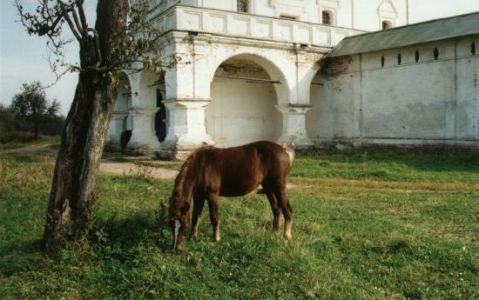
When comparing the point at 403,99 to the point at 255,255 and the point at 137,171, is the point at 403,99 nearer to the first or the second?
the point at 137,171

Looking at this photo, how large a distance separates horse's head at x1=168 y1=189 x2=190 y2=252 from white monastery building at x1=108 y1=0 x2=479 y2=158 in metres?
11.1

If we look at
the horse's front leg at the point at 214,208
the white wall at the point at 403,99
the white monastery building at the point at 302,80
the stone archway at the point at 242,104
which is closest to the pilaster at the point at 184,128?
the white monastery building at the point at 302,80

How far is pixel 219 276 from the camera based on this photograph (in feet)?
17.6

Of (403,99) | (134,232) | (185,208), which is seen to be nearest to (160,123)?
(403,99)

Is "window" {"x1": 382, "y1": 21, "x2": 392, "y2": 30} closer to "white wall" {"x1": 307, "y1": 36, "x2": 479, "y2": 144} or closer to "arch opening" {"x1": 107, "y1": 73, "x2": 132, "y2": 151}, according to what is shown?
"white wall" {"x1": 307, "y1": 36, "x2": 479, "y2": 144}

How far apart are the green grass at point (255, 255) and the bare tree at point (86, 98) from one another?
16.6 inches

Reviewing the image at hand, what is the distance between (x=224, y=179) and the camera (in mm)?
6277

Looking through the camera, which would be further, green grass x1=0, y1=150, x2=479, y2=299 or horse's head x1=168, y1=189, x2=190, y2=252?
horse's head x1=168, y1=189, x2=190, y2=252

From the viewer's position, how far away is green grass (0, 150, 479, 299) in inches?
202

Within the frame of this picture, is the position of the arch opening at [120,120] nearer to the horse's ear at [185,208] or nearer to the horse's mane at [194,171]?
the horse's mane at [194,171]

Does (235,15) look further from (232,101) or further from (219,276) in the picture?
(219,276)

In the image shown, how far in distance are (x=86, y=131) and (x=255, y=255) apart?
8.63 ft

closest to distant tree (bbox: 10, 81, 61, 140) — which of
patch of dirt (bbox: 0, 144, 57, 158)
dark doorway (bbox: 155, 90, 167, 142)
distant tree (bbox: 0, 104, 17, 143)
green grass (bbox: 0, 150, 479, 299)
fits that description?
distant tree (bbox: 0, 104, 17, 143)

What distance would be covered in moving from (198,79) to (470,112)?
9278 millimetres
